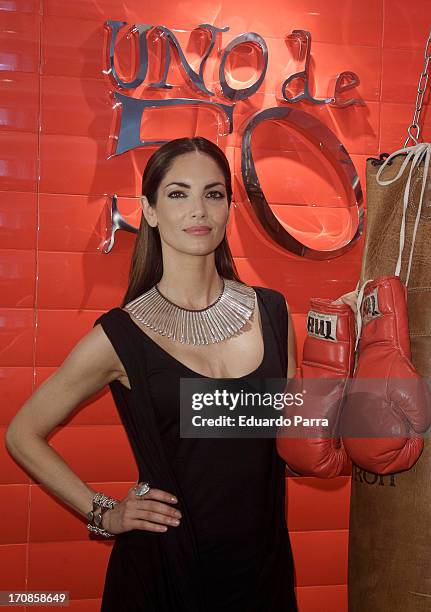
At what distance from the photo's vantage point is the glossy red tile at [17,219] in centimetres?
221

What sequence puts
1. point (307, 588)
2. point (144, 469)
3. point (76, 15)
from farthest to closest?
point (307, 588) → point (76, 15) → point (144, 469)

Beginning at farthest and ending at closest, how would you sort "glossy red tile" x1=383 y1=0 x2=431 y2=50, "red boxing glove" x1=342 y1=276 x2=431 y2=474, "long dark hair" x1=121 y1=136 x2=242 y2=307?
"glossy red tile" x1=383 y1=0 x2=431 y2=50, "long dark hair" x1=121 y1=136 x2=242 y2=307, "red boxing glove" x1=342 y1=276 x2=431 y2=474

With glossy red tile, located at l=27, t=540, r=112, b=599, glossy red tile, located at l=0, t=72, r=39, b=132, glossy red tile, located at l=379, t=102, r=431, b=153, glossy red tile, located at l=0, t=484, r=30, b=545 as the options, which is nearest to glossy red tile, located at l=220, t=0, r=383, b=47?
glossy red tile, located at l=379, t=102, r=431, b=153

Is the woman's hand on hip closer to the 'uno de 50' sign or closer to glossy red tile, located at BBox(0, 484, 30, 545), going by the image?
glossy red tile, located at BBox(0, 484, 30, 545)

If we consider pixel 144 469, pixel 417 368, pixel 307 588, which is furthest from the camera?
pixel 307 588

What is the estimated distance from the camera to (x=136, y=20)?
229 cm

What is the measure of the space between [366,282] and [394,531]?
1.58 ft

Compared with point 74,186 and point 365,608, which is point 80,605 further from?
point 74,186

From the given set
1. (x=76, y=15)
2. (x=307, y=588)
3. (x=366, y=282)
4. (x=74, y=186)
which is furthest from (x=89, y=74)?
(x=307, y=588)

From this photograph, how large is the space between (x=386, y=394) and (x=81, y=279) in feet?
3.79

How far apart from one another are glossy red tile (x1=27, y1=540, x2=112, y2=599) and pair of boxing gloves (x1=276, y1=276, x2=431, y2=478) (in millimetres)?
1008

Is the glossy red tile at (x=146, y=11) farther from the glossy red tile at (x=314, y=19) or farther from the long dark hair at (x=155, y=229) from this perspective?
the long dark hair at (x=155, y=229)

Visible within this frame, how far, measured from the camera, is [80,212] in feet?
7.36

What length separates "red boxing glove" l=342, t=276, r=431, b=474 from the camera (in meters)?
1.35
